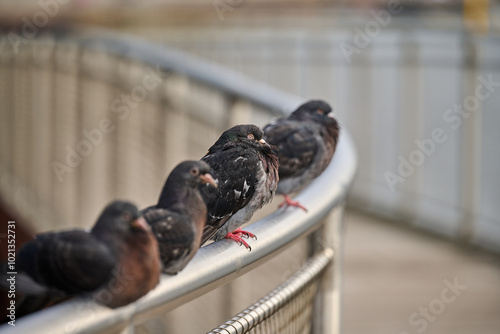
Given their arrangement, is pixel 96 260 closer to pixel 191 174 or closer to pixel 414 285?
pixel 191 174

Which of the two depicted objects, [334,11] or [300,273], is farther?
[334,11]

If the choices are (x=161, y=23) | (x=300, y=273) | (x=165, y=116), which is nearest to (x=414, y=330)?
(x=165, y=116)

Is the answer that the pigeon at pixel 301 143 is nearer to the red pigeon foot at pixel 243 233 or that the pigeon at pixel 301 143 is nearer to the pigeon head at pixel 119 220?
the red pigeon foot at pixel 243 233

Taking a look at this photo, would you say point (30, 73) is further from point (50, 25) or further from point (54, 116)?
point (50, 25)

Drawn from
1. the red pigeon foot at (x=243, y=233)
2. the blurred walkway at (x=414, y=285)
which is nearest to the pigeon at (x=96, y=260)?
the red pigeon foot at (x=243, y=233)

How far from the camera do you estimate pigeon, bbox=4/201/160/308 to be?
3.67 ft

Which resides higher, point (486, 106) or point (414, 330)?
point (486, 106)

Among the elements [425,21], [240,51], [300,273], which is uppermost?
[300,273]

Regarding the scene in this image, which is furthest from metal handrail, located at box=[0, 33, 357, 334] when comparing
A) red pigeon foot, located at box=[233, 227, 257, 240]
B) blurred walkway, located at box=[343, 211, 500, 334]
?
blurred walkway, located at box=[343, 211, 500, 334]

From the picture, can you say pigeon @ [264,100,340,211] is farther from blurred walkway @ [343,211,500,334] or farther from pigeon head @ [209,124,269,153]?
blurred walkway @ [343,211,500,334]

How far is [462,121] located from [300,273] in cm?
596

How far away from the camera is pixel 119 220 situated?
114 centimetres

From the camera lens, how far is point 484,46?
771 cm

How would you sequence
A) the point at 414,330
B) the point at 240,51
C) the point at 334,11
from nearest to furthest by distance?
1. the point at 414,330
2. the point at 240,51
3. the point at 334,11
